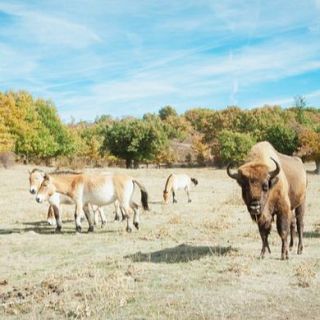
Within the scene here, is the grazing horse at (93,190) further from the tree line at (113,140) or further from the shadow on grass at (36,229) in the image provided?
the tree line at (113,140)

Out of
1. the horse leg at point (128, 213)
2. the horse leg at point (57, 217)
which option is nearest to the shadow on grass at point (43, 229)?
the horse leg at point (57, 217)

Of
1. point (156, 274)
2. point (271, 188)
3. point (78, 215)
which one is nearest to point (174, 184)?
point (78, 215)

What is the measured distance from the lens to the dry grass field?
8.58 m

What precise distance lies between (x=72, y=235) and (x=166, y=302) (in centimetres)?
921

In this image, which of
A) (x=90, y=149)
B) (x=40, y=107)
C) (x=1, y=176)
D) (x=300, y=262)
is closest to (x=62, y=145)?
(x=40, y=107)

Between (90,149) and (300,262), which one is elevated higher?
(90,149)

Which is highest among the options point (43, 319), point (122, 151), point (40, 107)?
point (40, 107)

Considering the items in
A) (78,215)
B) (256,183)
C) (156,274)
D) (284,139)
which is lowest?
(156,274)

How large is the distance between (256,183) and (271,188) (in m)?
0.57

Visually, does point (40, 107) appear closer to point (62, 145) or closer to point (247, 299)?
point (62, 145)

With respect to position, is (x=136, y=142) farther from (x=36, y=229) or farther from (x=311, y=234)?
(x=311, y=234)

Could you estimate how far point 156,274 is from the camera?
11.0 metres

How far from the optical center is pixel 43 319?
8430 mm

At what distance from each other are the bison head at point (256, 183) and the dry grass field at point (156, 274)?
136 cm
